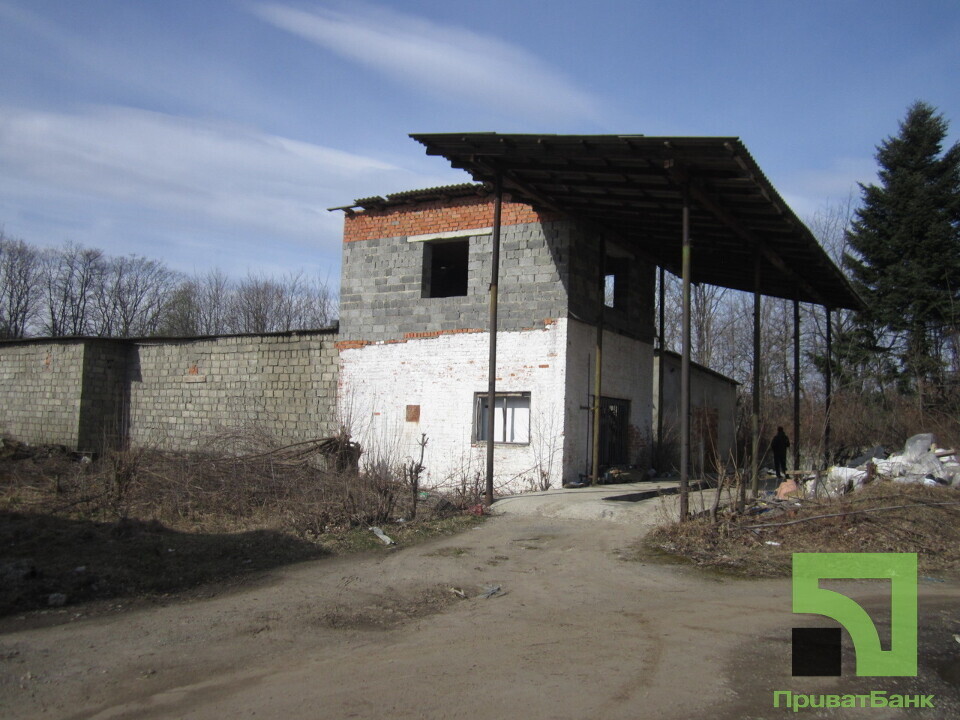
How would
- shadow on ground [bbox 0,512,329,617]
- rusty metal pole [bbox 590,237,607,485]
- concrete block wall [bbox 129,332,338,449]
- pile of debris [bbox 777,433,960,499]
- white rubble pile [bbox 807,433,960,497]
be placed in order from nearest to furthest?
1. shadow on ground [bbox 0,512,329,617]
2. pile of debris [bbox 777,433,960,499]
3. white rubble pile [bbox 807,433,960,497]
4. rusty metal pole [bbox 590,237,607,485]
5. concrete block wall [bbox 129,332,338,449]

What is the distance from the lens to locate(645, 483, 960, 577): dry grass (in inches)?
336

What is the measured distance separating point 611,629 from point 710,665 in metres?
1.08

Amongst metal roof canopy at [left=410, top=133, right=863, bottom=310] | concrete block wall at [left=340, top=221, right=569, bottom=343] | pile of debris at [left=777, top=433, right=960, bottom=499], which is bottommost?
pile of debris at [left=777, top=433, right=960, bottom=499]

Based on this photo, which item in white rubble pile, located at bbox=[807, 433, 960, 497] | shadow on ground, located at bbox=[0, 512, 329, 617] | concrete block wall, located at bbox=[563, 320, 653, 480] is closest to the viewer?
shadow on ground, located at bbox=[0, 512, 329, 617]

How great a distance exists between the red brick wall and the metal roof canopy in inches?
36.4

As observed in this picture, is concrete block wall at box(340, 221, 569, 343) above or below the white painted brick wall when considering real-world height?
above

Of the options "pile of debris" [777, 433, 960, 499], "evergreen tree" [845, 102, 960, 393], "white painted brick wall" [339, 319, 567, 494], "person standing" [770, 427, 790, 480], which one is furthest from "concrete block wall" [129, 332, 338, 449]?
"evergreen tree" [845, 102, 960, 393]

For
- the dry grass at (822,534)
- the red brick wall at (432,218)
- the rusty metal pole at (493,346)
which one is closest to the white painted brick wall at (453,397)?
the rusty metal pole at (493,346)


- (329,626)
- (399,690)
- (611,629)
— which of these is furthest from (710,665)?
(329,626)

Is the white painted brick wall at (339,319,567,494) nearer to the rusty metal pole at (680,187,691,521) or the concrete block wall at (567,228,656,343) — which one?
the concrete block wall at (567,228,656,343)

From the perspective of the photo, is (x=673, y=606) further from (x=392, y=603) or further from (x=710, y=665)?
(x=392, y=603)

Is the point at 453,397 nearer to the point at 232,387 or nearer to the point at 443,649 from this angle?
the point at 232,387

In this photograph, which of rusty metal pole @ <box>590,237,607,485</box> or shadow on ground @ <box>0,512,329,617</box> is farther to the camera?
rusty metal pole @ <box>590,237,607,485</box>

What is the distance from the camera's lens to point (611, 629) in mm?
6039
